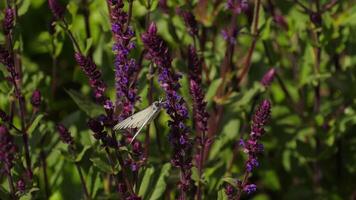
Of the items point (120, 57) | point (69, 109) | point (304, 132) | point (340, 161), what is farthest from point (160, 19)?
point (120, 57)

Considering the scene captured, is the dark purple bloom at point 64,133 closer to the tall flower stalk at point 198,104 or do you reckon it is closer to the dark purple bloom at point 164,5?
the tall flower stalk at point 198,104

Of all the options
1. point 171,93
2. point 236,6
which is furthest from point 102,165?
point 236,6

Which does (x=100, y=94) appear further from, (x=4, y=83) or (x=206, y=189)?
(x=206, y=189)

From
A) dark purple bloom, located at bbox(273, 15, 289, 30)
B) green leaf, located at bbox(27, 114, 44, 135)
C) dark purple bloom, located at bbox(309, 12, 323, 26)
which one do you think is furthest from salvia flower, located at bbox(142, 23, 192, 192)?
dark purple bloom, located at bbox(273, 15, 289, 30)

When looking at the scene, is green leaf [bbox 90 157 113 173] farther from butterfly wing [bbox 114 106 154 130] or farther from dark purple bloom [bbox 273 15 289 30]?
dark purple bloom [bbox 273 15 289 30]

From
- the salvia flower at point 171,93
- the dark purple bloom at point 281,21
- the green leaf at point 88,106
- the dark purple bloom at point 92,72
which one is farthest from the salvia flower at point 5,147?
the dark purple bloom at point 281,21

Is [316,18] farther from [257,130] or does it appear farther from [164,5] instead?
[257,130]
